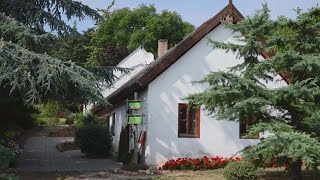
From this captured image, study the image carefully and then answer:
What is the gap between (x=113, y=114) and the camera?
2708cm


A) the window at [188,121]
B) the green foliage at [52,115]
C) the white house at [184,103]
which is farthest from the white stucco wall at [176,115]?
the green foliage at [52,115]

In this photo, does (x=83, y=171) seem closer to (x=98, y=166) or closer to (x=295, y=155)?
(x=98, y=166)

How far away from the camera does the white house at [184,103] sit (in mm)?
18359

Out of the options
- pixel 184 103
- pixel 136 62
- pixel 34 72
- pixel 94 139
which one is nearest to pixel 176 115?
pixel 184 103

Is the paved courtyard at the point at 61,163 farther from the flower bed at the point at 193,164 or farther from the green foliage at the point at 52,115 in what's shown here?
the green foliage at the point at 52,115

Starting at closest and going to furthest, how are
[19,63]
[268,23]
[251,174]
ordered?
[268,23] < [251,174] < [19,63]

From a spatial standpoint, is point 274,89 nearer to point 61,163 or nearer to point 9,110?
point 61,163

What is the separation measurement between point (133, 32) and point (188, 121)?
42210 mm

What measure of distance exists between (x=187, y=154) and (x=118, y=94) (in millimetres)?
4665

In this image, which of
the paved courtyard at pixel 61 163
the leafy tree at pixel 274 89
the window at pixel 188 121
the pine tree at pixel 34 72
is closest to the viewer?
the leafy tree at pixel 274 89

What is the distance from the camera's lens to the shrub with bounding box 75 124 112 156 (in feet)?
78.6

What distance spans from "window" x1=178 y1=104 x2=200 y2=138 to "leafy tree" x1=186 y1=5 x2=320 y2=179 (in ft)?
17.1

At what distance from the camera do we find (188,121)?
61.9 ft

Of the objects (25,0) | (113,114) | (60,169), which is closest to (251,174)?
(60,169)
